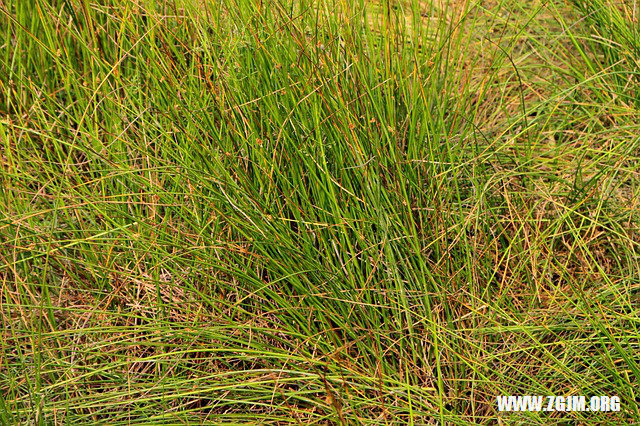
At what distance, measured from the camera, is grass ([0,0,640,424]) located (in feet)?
5.06

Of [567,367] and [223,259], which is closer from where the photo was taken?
[567,367]

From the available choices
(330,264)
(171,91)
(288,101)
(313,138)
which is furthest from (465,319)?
(171,91)

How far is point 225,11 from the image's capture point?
1.96m

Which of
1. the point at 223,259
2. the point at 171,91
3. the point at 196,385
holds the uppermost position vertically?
the point at 171,91

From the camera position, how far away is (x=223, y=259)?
1743 millimetres

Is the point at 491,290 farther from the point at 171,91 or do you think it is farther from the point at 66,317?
the point at 66,317

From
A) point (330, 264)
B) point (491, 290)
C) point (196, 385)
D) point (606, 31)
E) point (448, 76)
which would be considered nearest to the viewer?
point (196, 385)

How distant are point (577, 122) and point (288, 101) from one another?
3.42 ft

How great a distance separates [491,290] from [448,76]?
2.05ft

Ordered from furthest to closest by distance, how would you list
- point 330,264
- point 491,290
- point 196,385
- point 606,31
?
1. point 606,31
2. point 491,290
3. point 330,264
4. point 196,385

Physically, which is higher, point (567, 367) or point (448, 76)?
point (448, 76)

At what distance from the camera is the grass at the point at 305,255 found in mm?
1542

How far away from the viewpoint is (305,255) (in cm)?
162

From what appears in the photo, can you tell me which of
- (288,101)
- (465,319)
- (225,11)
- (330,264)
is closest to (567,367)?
(465,319)
